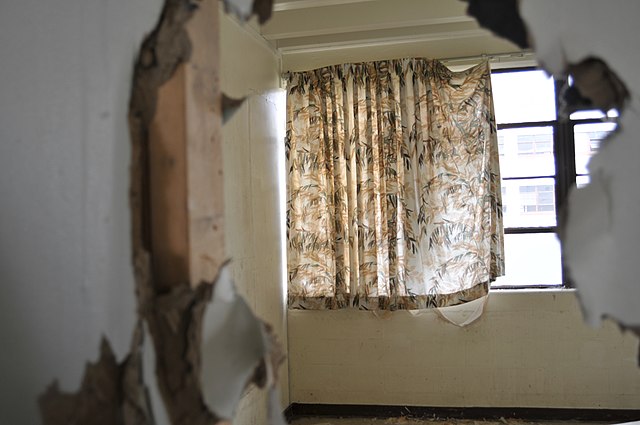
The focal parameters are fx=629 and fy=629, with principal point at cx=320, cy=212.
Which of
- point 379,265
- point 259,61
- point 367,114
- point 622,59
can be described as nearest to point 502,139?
Answer: point 367,114

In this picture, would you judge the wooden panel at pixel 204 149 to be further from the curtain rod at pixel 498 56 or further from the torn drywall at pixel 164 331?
the curtain rod at pixel 498 56

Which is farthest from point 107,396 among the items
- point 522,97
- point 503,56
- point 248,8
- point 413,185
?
point 522,97

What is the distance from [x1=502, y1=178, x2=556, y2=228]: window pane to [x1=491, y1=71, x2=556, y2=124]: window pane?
0.47 m

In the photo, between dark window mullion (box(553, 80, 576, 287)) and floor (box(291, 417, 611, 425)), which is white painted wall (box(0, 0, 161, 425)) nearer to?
floor (box(291, 417, 611, 425))

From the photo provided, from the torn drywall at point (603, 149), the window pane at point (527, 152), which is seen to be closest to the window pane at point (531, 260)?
the window pane at point (527, 152)

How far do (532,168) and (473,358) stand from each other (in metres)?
1.45

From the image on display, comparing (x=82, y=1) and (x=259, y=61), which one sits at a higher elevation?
(x=259, y=61)

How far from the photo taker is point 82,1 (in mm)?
1186

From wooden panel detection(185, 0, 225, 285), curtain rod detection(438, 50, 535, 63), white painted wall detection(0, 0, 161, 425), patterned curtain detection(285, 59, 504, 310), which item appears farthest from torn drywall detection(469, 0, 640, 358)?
curtain rod detection(438, 50, 535, 63)

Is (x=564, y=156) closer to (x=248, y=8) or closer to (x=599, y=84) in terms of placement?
(x=599, y=84)

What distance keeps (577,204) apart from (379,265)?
3.45m

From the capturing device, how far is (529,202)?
461cm

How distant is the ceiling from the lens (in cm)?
406

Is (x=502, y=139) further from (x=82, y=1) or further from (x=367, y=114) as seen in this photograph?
(x=82, y=1)
